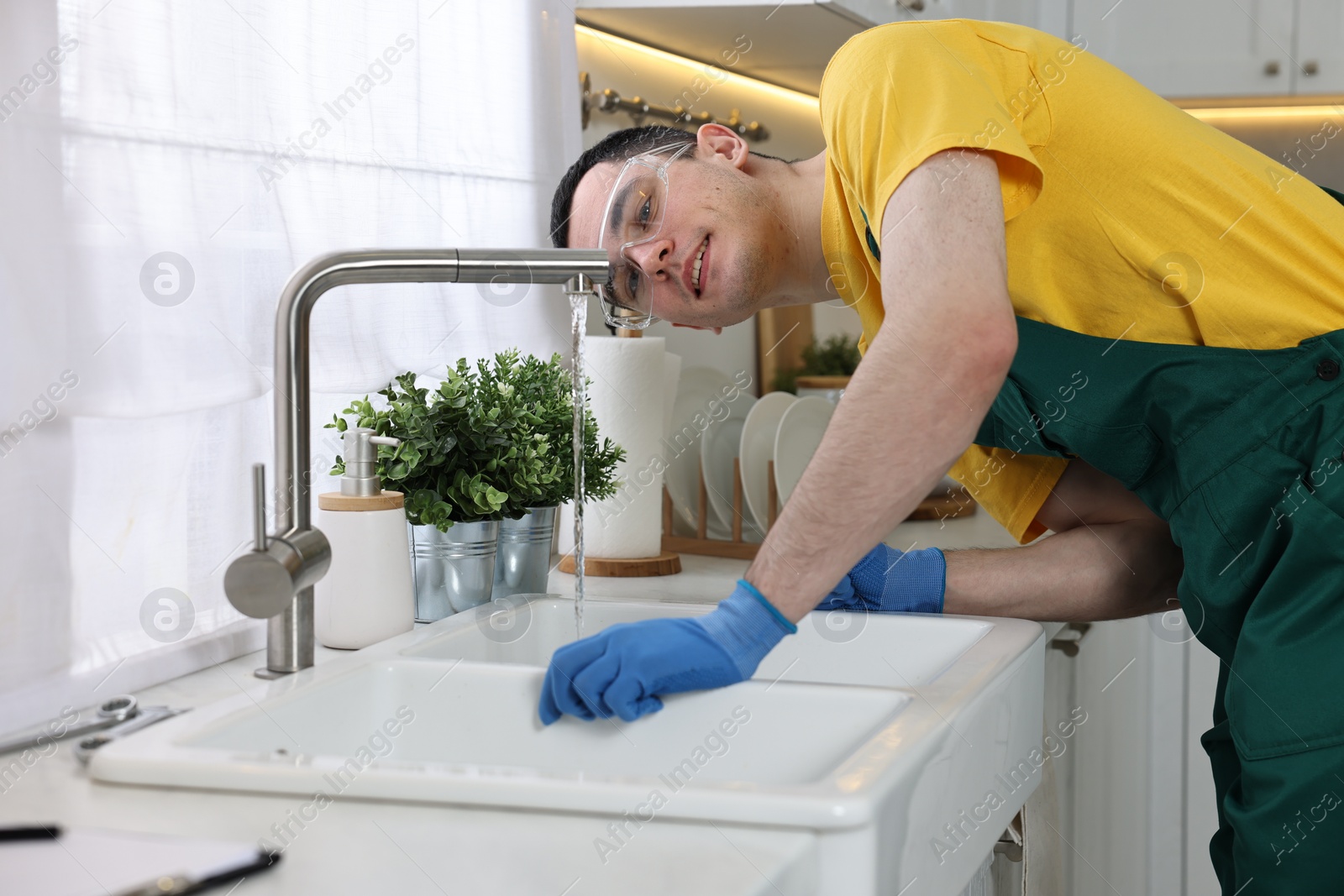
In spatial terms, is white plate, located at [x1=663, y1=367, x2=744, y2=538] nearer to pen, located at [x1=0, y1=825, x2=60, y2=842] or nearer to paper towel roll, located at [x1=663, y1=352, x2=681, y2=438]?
paper towel roll, located at [x1=663, y1=352, x2=681, y2=438]

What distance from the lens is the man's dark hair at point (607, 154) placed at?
1200mm

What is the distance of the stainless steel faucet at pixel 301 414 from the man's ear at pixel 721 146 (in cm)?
31

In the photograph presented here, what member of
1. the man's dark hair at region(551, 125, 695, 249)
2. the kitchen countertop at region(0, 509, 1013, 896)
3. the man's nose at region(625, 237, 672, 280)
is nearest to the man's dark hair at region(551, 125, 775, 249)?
the man's dark hair at region(551, 125, 695, 249)

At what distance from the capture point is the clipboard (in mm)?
522

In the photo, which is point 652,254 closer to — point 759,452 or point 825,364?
point 759,452

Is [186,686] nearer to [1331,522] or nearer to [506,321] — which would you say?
[506,321]

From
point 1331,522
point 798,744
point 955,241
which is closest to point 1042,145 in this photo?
point 955,241

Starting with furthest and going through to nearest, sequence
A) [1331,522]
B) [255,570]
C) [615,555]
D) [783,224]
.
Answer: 1. [615,555]
2. [783,224]
3. [1331,522]
4. [255,570]

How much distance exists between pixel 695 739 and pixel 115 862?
1.44ft

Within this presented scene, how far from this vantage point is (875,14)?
1740mm

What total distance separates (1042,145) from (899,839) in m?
0.62

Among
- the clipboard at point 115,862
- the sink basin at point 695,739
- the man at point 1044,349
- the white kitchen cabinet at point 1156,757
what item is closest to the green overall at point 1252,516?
the man at point 1044,349

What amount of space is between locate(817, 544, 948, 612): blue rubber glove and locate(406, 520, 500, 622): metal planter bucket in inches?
13.4

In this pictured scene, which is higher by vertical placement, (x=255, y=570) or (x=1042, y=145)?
(x=1042, y=145)
